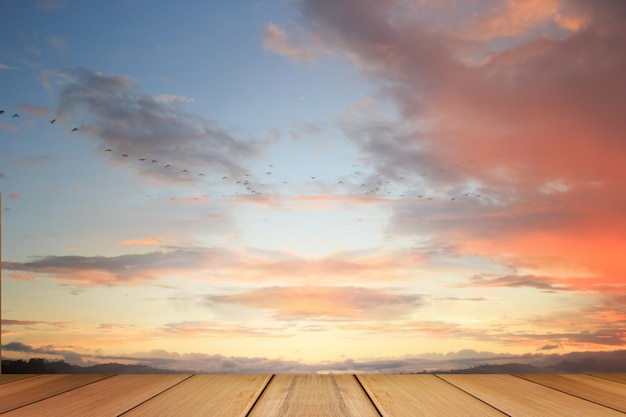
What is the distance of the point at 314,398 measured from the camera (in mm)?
1748

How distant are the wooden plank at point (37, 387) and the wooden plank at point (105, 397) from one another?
5 cm

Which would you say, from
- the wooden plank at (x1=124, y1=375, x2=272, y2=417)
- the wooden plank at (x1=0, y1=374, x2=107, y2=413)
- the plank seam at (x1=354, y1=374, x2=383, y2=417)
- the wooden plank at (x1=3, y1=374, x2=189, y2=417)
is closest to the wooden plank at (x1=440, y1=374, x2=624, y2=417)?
the plank seam at (x1=354, y1=374, x2=383, y2=417)

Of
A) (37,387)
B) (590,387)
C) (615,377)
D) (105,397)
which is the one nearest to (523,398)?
(590,387)

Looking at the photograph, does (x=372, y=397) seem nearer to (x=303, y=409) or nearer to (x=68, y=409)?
(x=303, y=409)

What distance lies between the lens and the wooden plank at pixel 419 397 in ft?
5.11

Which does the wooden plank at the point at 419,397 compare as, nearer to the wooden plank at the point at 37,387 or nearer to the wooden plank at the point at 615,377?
the wooden plank at the point at 615,377

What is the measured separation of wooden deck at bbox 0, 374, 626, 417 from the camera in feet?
5.18

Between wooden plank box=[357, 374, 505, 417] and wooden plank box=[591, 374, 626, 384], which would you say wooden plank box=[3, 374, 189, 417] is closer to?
wooden plank box=[357, 374, 505, 417]

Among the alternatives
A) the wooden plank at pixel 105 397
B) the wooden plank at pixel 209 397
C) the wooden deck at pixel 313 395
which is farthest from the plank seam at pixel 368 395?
the wooden plank at pixel 105 397

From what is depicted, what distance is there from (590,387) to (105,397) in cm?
163

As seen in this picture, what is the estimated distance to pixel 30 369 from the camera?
2.51 m

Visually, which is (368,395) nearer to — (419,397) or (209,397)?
(419,397)

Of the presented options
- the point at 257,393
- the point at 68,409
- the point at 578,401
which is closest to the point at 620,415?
the point at 578,401

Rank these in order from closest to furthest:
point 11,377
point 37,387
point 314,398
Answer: point 314,398 < point 37,387 < point 11,377
